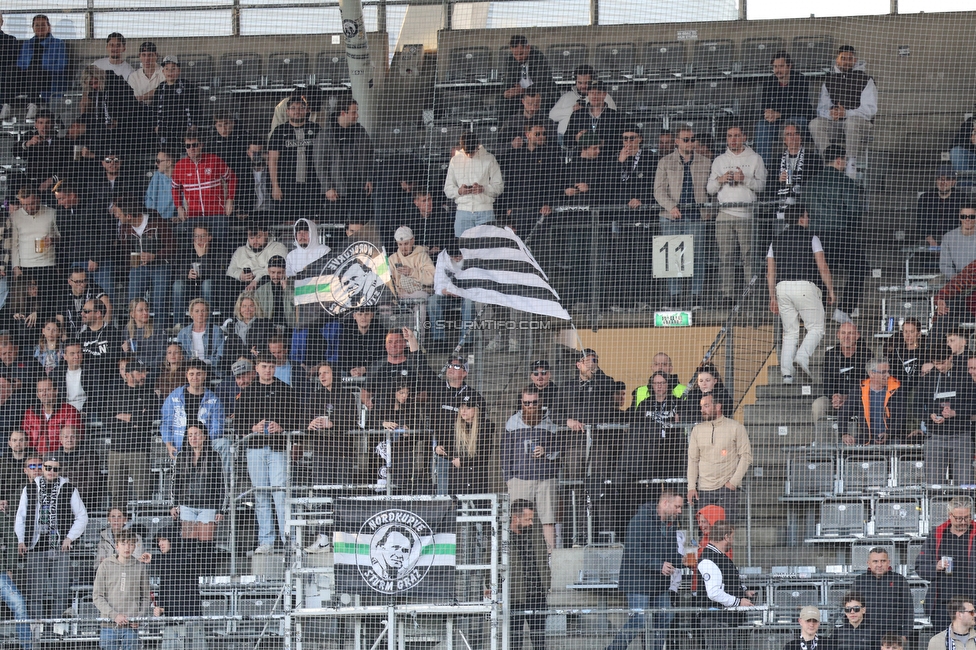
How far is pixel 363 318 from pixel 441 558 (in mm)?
2439

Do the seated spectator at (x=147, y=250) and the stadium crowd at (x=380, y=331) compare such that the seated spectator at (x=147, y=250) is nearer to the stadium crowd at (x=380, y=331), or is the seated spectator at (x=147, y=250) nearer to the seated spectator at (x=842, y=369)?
the stadium crowd at (x=380, y=331)

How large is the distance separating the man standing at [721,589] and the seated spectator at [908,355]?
6.00 feet

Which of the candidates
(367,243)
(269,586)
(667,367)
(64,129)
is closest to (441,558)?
(269,586)

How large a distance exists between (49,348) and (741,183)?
5.68m

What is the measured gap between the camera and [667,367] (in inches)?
451

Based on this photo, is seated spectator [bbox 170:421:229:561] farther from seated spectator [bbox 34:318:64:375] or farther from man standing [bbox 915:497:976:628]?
man standing [bbox 915:497:976:628]

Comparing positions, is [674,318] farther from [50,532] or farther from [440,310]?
[50,532]

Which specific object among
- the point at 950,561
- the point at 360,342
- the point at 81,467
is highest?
the point at 360,342

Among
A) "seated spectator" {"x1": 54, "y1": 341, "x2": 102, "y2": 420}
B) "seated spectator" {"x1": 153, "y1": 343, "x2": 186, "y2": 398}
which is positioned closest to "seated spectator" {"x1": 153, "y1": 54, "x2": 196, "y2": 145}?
"seated spectator" {"x1": 54, "y1": 341, "x2": 102, "y2": 420}

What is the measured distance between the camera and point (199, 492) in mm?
11156

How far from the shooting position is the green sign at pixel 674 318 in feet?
40.3

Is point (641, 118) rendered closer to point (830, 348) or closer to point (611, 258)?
point (611, 258)

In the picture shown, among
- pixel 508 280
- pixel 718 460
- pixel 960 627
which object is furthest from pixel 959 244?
pixel 508 280

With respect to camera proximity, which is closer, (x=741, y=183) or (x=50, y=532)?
(x=50, y=532)
